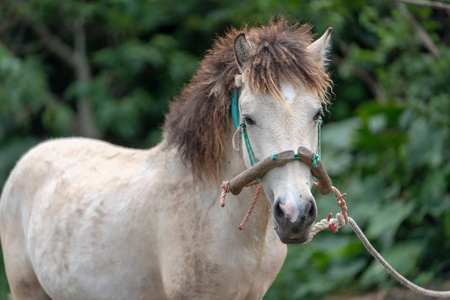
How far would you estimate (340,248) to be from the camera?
6211mm

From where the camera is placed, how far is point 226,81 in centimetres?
263

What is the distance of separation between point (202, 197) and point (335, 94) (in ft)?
8.34

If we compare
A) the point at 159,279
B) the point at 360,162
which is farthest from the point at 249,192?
the point at 360,162

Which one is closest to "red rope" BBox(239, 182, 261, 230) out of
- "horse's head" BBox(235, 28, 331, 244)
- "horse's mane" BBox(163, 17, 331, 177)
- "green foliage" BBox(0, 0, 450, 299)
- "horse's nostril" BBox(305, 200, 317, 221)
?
"horse's head" BBox(235, 28, 331, 244)

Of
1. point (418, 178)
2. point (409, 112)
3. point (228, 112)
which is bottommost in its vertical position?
point (418, 178)

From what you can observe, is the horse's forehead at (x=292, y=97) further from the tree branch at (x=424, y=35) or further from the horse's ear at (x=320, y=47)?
the tree branch at (x=424, y=35)

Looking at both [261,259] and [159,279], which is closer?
[261,259]

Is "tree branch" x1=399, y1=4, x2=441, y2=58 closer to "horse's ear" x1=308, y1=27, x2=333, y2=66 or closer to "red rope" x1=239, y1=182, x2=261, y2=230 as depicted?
"horse's ear" x1=308, y1=27, x2=333, y2=66

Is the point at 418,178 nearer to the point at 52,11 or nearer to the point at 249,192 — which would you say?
the point at 249,192

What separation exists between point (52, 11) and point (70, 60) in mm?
911

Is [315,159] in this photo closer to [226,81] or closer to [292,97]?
[292,97]

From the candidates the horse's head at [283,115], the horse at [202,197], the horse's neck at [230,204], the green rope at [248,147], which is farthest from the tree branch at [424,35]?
the green rope at [248,147]

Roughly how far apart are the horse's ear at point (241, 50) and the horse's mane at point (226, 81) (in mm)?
29

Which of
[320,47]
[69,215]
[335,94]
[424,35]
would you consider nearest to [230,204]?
[320,47]
